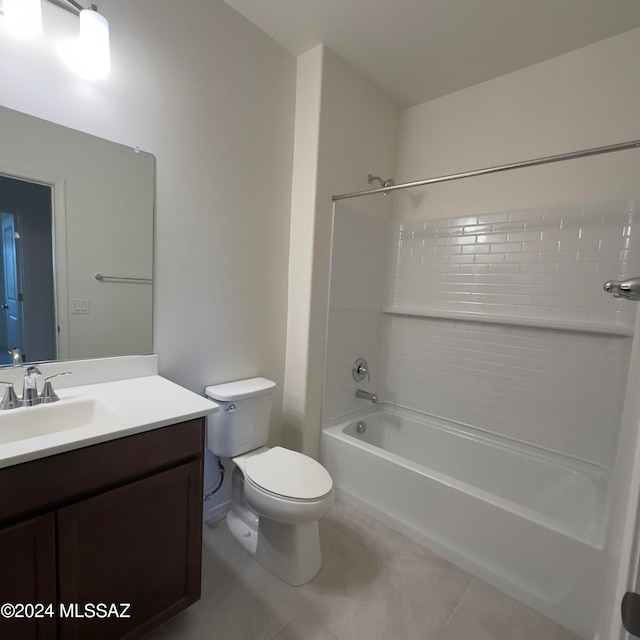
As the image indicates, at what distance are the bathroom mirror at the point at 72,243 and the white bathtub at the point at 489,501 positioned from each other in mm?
1380

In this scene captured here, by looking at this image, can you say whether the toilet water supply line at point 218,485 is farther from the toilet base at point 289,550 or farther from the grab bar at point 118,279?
the grab bar at point 118,279

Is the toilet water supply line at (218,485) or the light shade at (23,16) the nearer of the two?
the light shade at (23,16)

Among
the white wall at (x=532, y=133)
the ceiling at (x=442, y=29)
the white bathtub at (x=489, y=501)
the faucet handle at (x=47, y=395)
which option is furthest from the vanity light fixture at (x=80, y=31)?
the white bathtub at (x=489, y=501)

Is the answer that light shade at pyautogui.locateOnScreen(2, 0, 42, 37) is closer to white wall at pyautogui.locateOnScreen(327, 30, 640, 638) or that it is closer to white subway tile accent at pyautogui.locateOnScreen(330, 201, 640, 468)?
white subway tile accent at pyautogui.locateOnScreen(330, 201, 640, 468)

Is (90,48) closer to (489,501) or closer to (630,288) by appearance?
(630,288)

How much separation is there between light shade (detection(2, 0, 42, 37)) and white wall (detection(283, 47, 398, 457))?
1.22 metres

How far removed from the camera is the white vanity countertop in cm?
88

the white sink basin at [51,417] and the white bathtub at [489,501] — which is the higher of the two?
the white sink basin at [51,417]

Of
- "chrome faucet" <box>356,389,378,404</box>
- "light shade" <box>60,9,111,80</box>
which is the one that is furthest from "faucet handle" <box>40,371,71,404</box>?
"chrome faucet" <box>356,389,378,404</box>

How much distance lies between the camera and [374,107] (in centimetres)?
230

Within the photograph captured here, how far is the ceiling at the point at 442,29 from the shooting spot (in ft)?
5.30

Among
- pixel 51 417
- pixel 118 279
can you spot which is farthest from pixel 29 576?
pixel 118 279

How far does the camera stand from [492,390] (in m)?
2.16

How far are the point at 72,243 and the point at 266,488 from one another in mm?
1246
